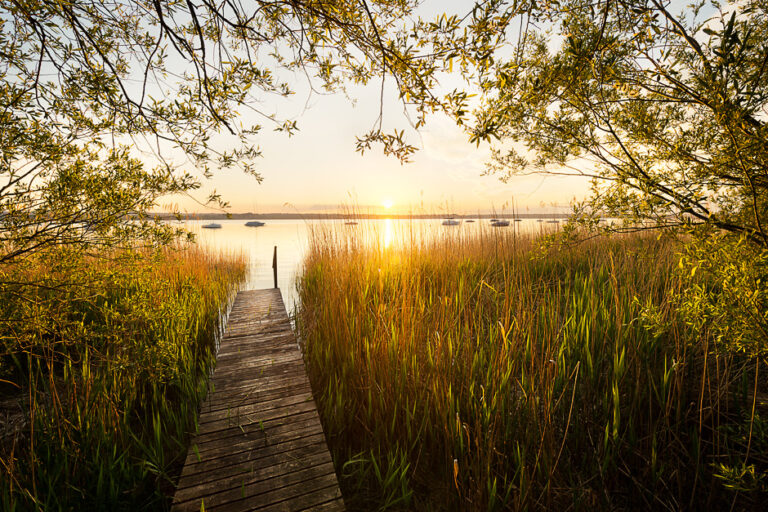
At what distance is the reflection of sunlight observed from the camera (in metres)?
4.82

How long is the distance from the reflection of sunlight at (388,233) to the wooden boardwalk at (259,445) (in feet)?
7.89

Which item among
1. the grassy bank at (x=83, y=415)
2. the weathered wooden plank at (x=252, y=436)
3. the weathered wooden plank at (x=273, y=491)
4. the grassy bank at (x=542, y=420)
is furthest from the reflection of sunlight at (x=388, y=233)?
the weathered wooden plank at (x=273, y=491)

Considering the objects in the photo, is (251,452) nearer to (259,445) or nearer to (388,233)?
(259,445)

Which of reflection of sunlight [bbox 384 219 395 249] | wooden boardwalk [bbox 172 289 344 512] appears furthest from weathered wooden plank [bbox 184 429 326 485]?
reflection of sunlight [bbox 384 219 395 249]

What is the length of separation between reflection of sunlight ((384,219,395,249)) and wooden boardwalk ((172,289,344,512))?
241 centimetres

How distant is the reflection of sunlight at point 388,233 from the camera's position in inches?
190

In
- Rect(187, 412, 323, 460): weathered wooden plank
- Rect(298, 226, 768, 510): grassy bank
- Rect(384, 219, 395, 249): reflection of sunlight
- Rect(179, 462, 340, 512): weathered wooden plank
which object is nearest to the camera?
Rect(179, 462, 340, 512): weathered wooden plank

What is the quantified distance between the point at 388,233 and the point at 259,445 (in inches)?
144

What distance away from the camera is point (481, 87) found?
1312 millimetres

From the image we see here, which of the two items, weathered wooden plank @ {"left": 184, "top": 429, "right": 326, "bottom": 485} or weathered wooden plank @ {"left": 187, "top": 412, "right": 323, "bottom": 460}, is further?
weathered wooden plank @ {"left": 187, "top": 412, "right": 323, "bottom": 460}

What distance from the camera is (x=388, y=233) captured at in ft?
16.4

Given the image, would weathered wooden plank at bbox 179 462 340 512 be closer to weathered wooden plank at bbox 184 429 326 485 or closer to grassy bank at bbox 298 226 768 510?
weathered wooden plank at bbox 184 429 326 485

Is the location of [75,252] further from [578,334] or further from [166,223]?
[578,334]

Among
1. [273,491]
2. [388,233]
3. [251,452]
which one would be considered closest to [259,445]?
[251,452]
